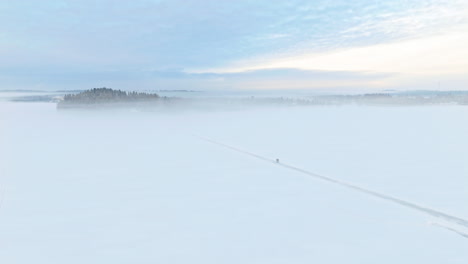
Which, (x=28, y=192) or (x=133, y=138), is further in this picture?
(x=133, y=138)

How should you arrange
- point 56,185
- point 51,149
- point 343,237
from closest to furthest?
point 343,237 < point 56,185 < point 51,149

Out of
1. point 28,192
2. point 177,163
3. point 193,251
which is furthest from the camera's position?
point 177,163

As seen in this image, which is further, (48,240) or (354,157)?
(354,157)

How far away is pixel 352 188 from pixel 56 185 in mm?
4761

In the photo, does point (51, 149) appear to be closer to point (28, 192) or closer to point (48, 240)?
point (28, 192)

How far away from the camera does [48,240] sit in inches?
138

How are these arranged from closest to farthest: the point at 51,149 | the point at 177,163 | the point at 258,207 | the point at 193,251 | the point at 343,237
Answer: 1. the point at 193,251
2. the point at 343,237
3. the point at 258,207
4. the point at 177,163
5. the point at 51,149

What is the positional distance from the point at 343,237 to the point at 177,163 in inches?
197

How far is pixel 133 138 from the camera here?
12930 millimetres

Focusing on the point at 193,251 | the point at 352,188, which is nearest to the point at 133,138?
the point at 352,188

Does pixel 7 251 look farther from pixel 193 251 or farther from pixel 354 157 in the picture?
pixel 354 157

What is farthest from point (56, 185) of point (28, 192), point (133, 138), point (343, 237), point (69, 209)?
point (133, 138)

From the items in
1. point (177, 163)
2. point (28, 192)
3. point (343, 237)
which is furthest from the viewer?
point (177, 163)

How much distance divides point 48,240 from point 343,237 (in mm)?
2899
